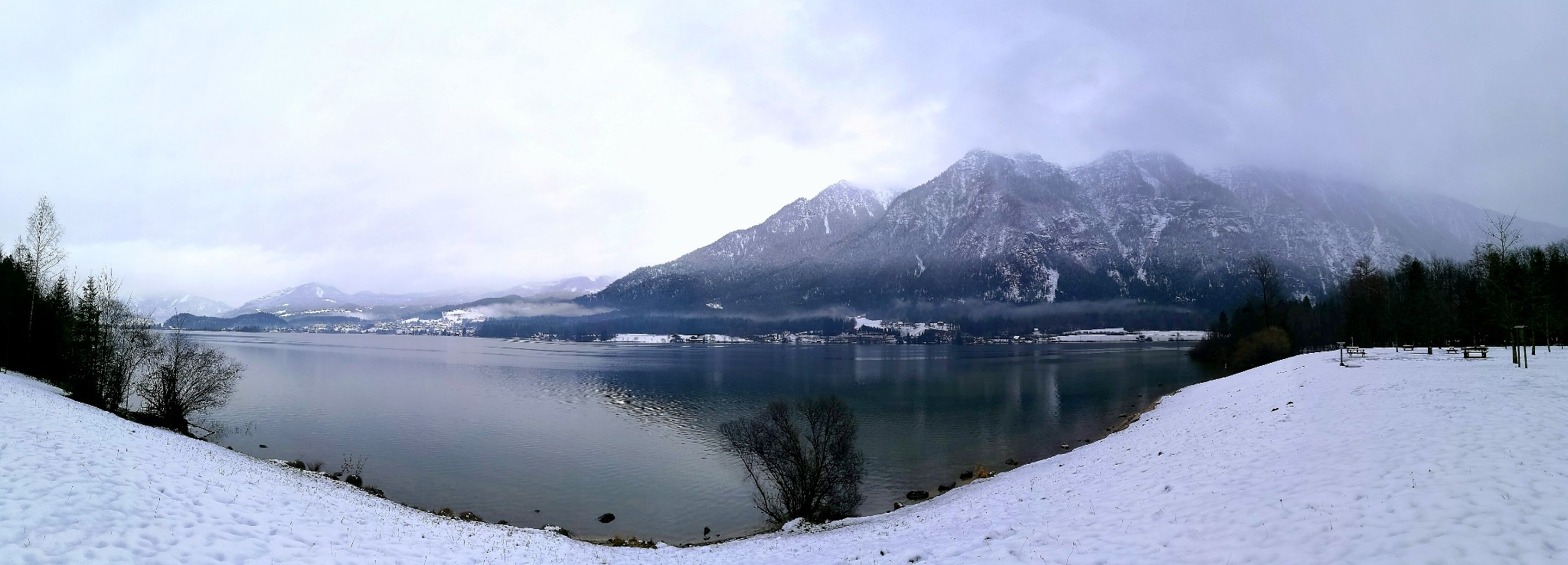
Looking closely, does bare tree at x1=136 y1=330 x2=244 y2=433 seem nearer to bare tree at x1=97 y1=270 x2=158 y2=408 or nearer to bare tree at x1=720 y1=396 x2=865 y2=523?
bare tree at x1=97 y1=270 x2=158 y2=408

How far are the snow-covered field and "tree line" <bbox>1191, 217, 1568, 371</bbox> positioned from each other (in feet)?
61.1

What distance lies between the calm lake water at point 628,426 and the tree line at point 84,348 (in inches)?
184

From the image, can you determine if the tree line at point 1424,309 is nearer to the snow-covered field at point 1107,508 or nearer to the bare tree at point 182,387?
the snow-covered field at point 1107,508

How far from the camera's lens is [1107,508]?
14156mm

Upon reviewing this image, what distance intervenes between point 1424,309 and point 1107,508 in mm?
58440

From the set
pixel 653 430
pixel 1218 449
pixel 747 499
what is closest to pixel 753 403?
pixel 653 430

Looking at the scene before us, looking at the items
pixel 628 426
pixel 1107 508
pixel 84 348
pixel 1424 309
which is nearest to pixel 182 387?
pixel 84 348

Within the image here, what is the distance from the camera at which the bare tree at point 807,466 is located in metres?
26.4

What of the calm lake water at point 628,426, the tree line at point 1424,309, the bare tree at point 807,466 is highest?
the tree line at point 1424,309

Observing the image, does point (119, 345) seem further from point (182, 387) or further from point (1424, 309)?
point (1424, 309)

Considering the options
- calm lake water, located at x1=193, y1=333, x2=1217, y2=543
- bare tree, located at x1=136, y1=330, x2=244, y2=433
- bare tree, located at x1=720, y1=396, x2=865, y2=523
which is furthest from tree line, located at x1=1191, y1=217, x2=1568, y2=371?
bare tree, located at x1=136, y1=330, x2=244, y2=433

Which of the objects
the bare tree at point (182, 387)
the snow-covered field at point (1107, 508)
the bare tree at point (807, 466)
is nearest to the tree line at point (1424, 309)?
the snow-covered field at point (1107, 508)

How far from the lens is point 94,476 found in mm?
11609

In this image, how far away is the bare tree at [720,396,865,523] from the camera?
26391mm
